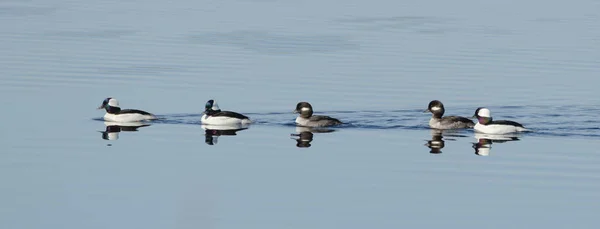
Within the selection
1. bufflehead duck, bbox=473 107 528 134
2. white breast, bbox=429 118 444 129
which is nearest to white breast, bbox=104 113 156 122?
white breast, bbox=429 118 444 129

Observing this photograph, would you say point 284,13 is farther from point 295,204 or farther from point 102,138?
point 295,204

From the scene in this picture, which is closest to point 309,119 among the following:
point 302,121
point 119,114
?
point 302,121

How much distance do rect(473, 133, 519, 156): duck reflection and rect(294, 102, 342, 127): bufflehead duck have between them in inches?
129

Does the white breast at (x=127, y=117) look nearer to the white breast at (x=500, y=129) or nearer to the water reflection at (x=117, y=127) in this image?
the water reflection at (x=117, y=127)

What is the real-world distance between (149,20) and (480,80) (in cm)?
2042

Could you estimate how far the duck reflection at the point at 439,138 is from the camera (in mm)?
27719

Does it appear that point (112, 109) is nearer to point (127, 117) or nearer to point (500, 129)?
point (127, 117)

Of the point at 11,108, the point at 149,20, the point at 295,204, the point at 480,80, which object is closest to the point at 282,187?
the point at 295,204

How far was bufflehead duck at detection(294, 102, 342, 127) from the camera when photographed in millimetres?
31062

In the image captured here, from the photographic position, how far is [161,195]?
2148 cm

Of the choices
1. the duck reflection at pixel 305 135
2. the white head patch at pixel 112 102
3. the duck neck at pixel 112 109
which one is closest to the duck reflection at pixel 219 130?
the duck reflection at pixel 305 135

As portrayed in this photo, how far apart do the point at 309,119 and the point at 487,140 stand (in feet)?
14.0

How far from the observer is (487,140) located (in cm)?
2942

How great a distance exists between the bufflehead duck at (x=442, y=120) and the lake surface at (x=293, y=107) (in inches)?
15.8
